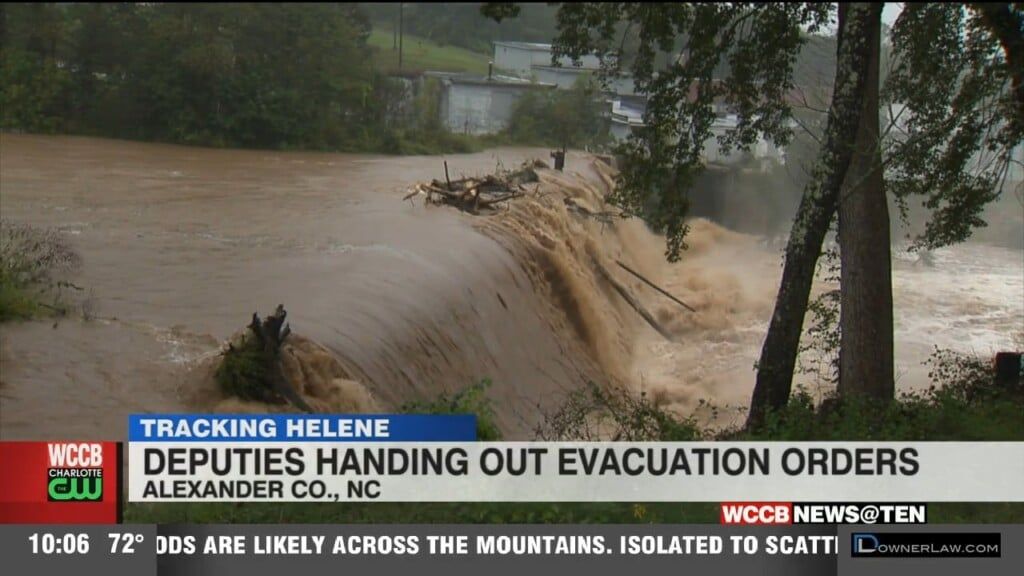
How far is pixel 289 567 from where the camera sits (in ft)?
19.7

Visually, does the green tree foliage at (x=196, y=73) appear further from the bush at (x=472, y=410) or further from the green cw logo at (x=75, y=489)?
the green cw logo at (x=75, y=489)

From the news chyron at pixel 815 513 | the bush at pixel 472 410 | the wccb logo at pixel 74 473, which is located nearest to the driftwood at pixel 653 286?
the bush at pixel 472 410

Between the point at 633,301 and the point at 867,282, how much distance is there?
34.4 ft

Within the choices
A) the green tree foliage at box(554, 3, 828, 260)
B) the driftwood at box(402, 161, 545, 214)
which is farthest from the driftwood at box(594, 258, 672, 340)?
the green tree foliage at box(554, 3, 828, 260)

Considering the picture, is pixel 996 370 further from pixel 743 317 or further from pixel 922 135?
pixel 743 317

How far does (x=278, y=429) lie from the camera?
21.6 feet

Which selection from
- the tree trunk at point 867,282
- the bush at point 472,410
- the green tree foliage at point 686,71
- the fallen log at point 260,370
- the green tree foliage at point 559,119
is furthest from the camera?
the green tree foliage at point 559,119

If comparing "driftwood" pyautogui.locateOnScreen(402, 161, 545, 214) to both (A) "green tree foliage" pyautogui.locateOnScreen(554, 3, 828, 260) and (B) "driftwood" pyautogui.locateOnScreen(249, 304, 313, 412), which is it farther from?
(B) "driftwood" pyautogui.locateOnScreen(249, 304, 313, 412)

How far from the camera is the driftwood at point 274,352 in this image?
29.1 ft

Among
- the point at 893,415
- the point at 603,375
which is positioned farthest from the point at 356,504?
the point at 603,375

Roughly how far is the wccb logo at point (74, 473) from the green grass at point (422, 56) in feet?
10.3

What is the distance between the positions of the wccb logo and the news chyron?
11.1ft

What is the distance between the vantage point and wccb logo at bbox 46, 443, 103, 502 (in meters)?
6.36

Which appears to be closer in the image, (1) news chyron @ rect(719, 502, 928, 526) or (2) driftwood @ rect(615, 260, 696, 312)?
(1) news chyron @ rect(719, 502, 928, 526)
